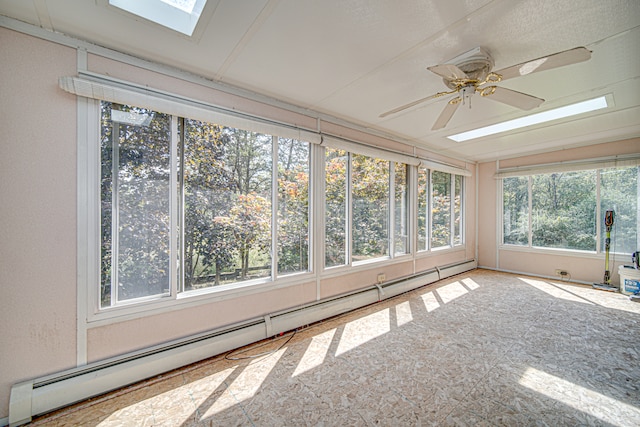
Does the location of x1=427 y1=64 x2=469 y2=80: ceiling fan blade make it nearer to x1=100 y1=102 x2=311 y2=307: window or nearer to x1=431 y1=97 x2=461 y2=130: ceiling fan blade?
x1=431 y1=97 x2=461 y2=130: ceiling fan blade

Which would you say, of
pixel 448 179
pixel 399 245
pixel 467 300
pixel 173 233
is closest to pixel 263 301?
pixel 173 233

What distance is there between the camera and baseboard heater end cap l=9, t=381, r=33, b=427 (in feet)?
5.35

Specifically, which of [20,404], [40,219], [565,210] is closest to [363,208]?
[40,219]

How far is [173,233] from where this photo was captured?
90.0 inches

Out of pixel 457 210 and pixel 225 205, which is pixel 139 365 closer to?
pixel 225 205

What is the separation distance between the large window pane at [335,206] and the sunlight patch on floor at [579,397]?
219 centimetres

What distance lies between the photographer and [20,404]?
1.65 meters

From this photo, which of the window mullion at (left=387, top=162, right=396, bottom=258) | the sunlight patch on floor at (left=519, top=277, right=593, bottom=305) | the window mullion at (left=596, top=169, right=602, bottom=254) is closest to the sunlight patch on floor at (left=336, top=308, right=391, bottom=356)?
the window mullion at (left=387, top=162, right=396, bottom=258)

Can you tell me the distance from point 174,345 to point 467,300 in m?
4.01

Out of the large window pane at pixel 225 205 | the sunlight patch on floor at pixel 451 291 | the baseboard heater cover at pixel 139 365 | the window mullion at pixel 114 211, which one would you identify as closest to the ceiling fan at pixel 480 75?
the large window pane at pixel 225 205

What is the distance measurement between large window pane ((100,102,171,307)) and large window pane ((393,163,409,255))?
3.36 metres

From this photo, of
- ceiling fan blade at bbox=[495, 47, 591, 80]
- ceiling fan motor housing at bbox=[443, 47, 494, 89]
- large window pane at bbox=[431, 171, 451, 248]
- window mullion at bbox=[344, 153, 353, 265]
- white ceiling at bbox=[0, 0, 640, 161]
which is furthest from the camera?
large window pane at bbox=[431, 171, 451, 248]

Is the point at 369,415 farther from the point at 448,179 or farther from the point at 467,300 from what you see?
the point at 448,179

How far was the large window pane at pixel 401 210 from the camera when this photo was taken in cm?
435
